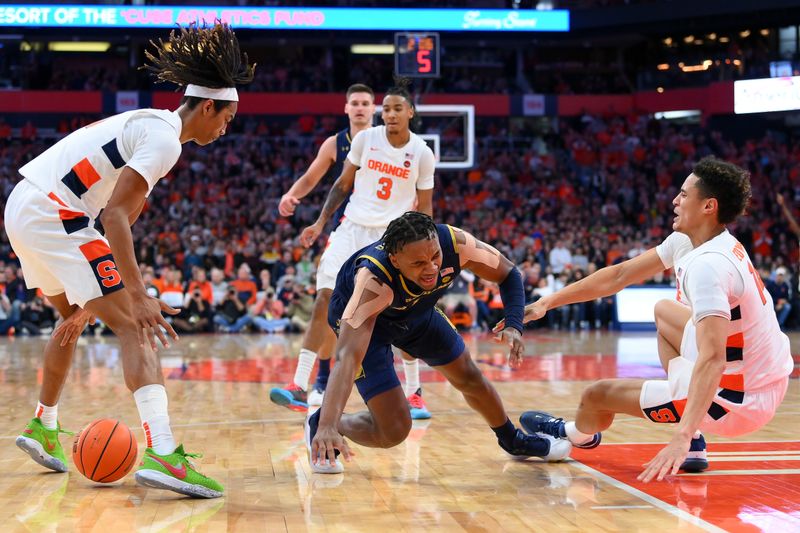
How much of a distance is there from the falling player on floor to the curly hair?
42.7 inches

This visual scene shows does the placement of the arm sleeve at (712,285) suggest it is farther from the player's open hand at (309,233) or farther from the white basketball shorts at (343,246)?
the player's open hand at (309,233)

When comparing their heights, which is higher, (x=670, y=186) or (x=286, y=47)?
(x=286, y=47)

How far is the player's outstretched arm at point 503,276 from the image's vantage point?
4844 mm

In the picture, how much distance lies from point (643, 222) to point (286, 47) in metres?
13.5

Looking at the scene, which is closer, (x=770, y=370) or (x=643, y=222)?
(x=770, y=370)

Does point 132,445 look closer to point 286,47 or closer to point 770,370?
point 770,370

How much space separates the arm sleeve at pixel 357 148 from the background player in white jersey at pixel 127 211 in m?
2.57

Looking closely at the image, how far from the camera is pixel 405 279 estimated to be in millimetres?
4840

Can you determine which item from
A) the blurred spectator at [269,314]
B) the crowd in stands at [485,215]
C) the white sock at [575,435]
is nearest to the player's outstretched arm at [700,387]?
the white sock at [575,435]

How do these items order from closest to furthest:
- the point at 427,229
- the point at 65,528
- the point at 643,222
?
the point at 65,528 < the point at 427,229 < the point at 643,222

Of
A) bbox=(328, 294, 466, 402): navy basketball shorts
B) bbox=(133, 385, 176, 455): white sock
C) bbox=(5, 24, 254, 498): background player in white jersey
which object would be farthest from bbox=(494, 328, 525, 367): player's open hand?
bbox=(133, 385, 176, 455): white sock

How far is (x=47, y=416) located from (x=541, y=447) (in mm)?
2745

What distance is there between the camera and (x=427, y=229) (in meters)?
4.59

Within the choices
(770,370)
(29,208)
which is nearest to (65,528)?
(29,208)
